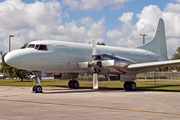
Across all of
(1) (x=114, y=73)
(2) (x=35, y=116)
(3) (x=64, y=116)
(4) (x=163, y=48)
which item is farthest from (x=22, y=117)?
(4) (x=163, y=48)

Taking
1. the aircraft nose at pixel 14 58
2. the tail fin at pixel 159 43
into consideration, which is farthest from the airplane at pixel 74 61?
the tail fin at pixel 159 43

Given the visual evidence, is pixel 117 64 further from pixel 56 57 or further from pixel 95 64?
pixel 56 57

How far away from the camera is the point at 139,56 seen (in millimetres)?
24938

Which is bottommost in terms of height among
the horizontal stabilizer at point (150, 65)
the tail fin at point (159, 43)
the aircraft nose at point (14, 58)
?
the horizontal stabilizer at point (150, 65)

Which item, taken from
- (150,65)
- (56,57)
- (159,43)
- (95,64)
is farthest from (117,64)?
(159,43)

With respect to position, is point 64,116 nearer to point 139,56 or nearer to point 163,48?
point 139,56

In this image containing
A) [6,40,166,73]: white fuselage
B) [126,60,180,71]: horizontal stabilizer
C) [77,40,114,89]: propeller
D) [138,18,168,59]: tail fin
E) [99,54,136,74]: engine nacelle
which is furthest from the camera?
[138,18,168,59]: tail fin

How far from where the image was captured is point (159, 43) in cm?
2839

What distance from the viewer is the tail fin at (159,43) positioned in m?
27.8

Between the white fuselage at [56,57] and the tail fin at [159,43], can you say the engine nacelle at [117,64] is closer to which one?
the white fuselage at [56,57]

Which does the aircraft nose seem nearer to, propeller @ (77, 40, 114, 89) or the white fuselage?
the white fuselage

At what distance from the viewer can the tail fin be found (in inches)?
1096

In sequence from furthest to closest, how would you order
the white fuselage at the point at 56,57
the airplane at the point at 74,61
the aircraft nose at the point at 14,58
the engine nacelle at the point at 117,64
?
1. the engine nacelle at the point at 117,64
2. the airplane at the point at 74,61
3. the white fuselage at the point at 56,57
4. the aircraft nose at the point at 14,58

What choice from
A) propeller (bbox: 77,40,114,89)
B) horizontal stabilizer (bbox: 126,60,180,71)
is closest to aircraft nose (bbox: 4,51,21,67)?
propeller (bbox: 77,40,114,89)
